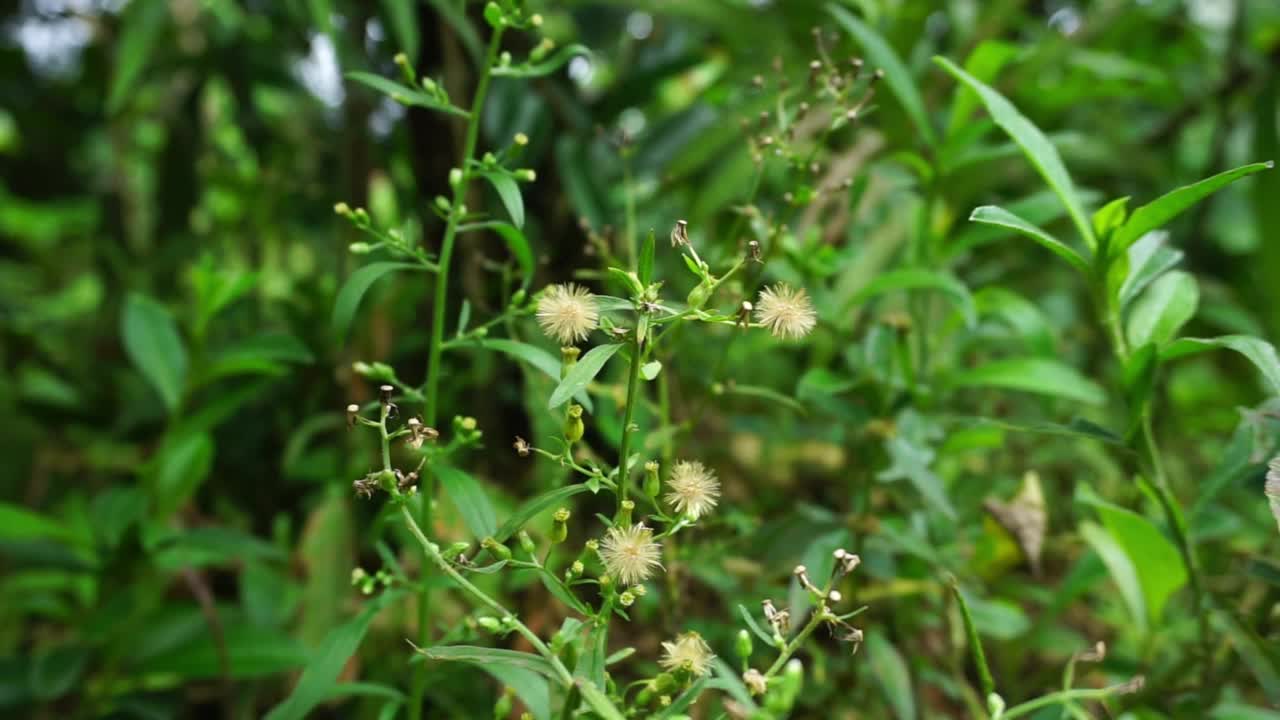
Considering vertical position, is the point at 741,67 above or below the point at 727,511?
above

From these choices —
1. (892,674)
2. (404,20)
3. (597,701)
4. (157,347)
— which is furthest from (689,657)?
(157,347)

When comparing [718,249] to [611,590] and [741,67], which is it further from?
[741,67]

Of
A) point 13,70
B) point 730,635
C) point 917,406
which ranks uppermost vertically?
point 13,70

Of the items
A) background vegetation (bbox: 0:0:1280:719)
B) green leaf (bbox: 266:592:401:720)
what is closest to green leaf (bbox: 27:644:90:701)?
background vegetation (bbox: 0:0:1280:719)

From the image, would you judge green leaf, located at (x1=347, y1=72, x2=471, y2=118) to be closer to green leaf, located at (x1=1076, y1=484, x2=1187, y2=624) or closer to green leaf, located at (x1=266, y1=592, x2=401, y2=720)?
green leaf, located at (x1=266, y1=592, x2=401, y2=720)

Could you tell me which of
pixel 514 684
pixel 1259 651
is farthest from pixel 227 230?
pixel 1259 651

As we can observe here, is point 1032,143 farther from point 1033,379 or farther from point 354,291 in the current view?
point 354,291
